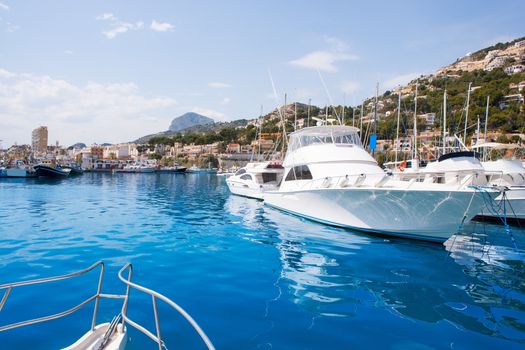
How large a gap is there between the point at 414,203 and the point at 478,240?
4.43 m

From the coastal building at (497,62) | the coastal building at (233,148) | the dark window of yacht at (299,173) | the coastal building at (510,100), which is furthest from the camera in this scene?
the coastal building at (233,148)

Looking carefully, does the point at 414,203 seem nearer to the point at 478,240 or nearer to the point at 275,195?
the point at 478,240

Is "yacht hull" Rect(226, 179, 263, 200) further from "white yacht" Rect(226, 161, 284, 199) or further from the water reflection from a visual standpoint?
the water reflection

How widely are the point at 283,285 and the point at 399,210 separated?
6.67 metres

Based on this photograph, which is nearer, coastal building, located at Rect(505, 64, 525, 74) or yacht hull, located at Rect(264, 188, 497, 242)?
yacht hull, located at Rect(264, 188, 497, 242)

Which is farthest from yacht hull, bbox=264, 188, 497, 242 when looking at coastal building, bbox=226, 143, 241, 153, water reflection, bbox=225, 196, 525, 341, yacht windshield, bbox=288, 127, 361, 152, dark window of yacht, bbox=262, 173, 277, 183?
coastal building, bbox=226, 143, 241, 153

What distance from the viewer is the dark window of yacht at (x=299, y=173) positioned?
17625mm

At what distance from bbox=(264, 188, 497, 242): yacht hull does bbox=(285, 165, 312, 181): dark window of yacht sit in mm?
2429

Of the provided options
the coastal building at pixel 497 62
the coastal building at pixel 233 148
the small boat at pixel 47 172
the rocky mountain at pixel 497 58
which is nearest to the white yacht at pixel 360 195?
the small boat at pixel 47 172

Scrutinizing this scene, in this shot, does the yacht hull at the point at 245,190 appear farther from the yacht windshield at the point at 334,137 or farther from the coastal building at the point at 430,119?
the coastal building at the point at 430,119

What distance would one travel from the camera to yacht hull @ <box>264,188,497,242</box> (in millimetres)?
11226

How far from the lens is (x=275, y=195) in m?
20.4

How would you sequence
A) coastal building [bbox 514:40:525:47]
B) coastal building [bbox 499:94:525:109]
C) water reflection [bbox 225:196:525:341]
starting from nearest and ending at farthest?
water reflection [bbox 225:196:525:341] < coastal building [bbox 499:94:525:109] < coastal building [bbox 514:40:525:47]

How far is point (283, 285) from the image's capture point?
309 inches
